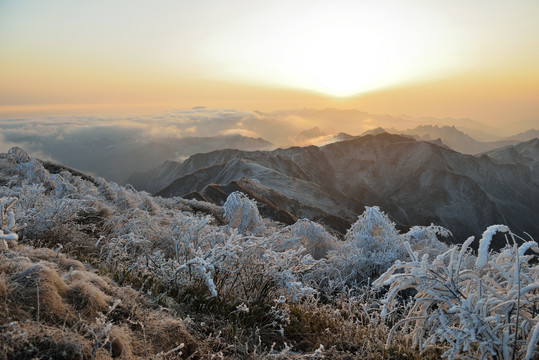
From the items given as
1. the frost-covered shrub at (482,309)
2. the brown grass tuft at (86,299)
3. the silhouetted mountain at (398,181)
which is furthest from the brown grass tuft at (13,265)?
the silhouetted mountain at (398,181)

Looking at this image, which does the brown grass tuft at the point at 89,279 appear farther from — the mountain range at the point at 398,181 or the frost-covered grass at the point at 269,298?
the mountain range at the point at 398,181

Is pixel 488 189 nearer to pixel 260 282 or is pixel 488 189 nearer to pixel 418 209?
pixel 418 209

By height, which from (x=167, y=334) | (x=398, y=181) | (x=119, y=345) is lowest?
(x=398, y=181)

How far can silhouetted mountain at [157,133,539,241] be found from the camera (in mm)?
68875

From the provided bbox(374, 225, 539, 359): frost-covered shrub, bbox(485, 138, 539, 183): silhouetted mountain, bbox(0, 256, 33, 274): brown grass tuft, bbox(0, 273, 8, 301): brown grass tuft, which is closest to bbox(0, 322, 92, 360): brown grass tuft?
bbox(0, 273, 8, 301): brown grass tuft

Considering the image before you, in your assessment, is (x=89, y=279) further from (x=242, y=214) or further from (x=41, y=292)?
(x=242, y=214)

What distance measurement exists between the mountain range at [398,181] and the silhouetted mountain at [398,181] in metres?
0.19

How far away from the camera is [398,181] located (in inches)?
3644

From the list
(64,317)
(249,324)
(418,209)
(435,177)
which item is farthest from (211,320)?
(435,177)

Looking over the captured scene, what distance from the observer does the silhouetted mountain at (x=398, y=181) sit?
226ft

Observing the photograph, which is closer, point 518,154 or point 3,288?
point 3,288

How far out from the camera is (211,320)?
360 centimetres

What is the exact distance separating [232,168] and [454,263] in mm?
68257

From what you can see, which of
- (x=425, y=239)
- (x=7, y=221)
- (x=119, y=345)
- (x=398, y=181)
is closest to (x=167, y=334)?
(x=119, y=345)
